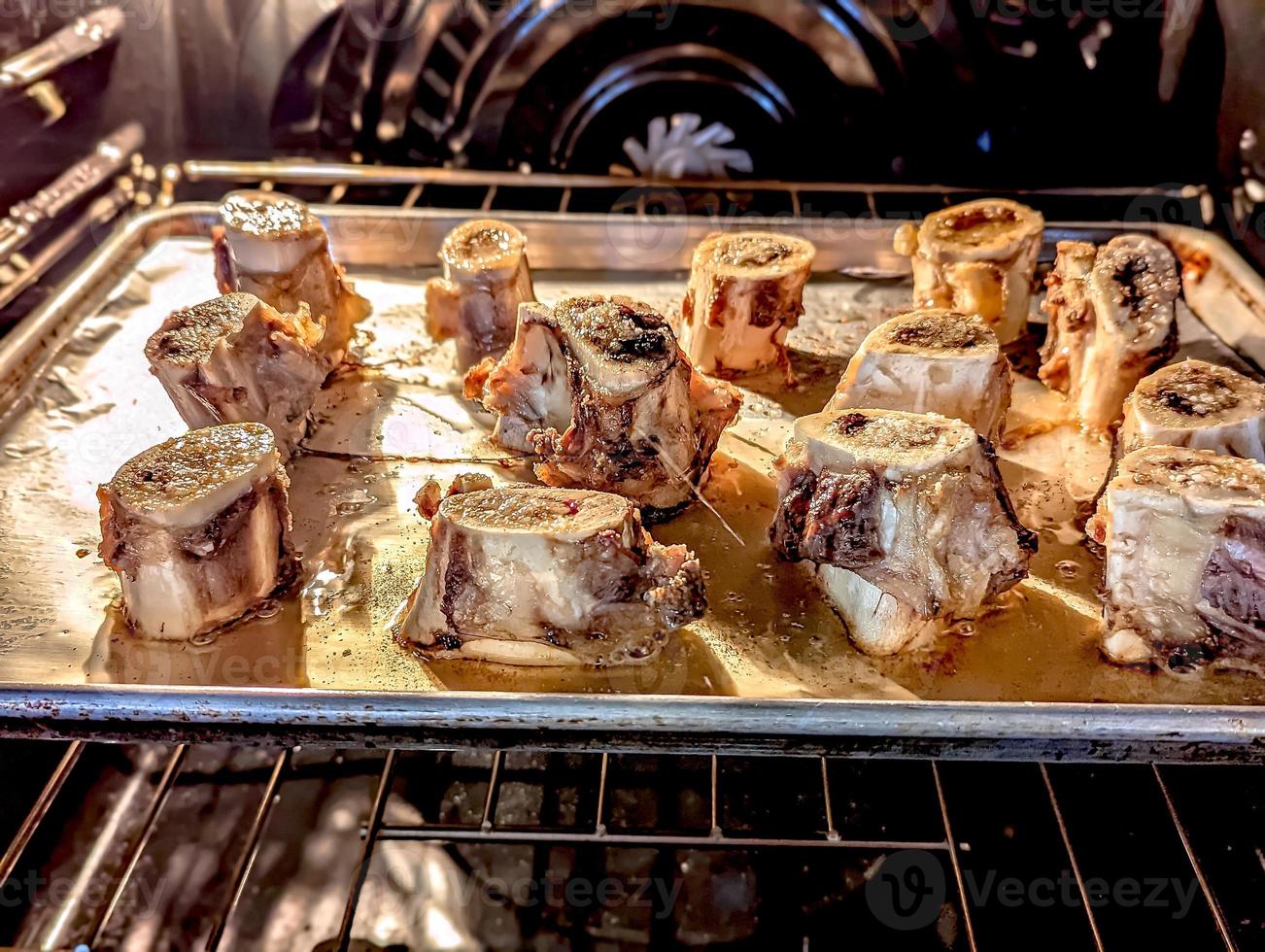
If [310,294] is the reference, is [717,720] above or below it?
below

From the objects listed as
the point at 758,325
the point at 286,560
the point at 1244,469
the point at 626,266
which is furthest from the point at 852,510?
the point at 626,266

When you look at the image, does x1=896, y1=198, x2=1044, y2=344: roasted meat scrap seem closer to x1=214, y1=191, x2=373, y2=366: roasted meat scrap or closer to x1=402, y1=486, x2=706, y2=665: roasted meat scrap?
x1=402, y1=486, x2=706, y2=665: roasted meat scrap

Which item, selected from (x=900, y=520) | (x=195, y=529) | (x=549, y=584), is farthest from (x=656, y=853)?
(x=195, y=529)

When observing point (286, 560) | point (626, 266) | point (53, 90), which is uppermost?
point (53, 90)

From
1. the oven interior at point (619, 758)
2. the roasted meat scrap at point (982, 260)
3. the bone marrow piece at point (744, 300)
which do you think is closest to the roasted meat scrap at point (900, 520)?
the oven interior at point (619, 758)

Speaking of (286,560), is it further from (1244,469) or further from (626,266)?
(1244,469)

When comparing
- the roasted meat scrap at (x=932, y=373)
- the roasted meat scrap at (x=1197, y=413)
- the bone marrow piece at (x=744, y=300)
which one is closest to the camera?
the roasted meat scrap at (x=1197, y=413)

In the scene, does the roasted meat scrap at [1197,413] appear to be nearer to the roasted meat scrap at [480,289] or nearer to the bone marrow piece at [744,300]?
the bone marrow piece at [744,300]
